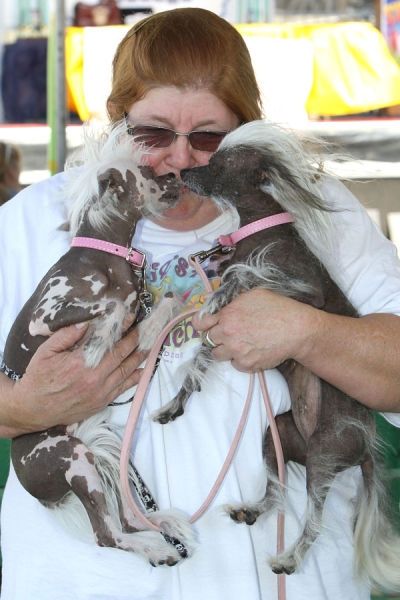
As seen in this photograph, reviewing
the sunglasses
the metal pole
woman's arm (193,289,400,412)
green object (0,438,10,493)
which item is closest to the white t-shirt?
woman's arm (193,289,400,412)

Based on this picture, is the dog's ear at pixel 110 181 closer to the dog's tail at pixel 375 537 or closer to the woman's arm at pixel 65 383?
the woman's arm at pixel 65 383

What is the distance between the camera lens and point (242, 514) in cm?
161

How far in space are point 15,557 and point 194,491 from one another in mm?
418

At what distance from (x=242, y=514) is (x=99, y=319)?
1.53ft

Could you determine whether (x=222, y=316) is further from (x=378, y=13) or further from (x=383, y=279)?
→ (x=378, y=13)

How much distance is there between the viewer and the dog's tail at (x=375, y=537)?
1.67m

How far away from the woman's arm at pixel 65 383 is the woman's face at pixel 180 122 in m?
0.34

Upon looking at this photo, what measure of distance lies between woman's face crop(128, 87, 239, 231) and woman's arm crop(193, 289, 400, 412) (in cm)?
30

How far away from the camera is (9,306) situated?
183 centimetres

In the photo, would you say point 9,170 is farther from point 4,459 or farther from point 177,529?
point 177,529

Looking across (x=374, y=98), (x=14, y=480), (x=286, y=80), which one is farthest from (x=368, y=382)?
(x=374, y=98)

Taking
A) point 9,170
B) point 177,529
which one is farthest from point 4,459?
point 9,170

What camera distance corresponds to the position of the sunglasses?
1.79 meters

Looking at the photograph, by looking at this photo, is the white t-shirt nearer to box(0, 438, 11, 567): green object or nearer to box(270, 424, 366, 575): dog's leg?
box(270, 424, 366, 575): dog's leg
